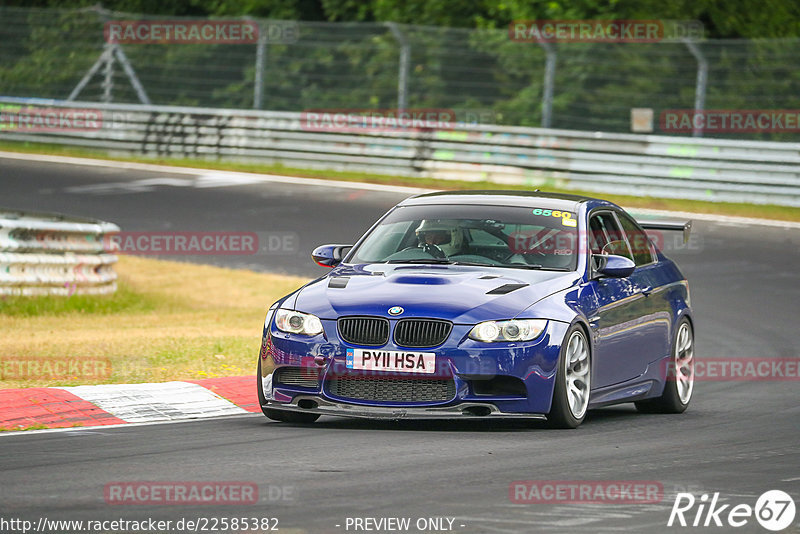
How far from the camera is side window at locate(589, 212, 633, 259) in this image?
10476 millimetres

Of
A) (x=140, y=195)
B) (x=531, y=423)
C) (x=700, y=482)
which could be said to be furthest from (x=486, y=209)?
(x=140, y=195)

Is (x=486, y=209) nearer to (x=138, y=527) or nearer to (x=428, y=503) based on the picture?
(x=428, y=503)

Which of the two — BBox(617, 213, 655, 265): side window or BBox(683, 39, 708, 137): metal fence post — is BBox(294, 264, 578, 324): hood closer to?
BBox(617, 213, 655, 265): side window

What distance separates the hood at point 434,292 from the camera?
8.92 m

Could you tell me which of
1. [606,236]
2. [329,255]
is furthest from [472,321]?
[606,236]

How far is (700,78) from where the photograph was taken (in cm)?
2584

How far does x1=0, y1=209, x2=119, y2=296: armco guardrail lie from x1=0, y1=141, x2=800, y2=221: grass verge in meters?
9.37

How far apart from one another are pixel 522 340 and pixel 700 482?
177 centimetres

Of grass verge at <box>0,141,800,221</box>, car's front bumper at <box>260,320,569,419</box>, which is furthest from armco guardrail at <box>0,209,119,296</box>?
grass verge at <box>0,141,800,221</box>

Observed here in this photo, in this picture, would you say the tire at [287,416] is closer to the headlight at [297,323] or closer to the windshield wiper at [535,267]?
the headlight at [297,323]

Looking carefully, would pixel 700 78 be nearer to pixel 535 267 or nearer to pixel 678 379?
pixel 678 379

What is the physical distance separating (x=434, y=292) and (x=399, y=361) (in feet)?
Result: 1.75

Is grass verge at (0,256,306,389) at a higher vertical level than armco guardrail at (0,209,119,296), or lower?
lower

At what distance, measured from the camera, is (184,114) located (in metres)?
30.4
